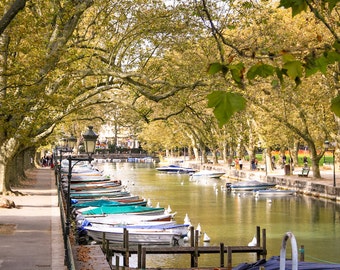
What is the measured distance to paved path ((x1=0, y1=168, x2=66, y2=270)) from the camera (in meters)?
16.9

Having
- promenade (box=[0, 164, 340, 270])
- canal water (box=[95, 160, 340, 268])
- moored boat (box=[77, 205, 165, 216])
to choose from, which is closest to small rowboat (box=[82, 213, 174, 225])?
moored boat (box=[77, 205, 165, 216])

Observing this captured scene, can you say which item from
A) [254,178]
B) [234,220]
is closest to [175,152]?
[254,178]

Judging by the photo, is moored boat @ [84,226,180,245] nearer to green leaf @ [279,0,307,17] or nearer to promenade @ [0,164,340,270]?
promenade @ [0,164,340,270]

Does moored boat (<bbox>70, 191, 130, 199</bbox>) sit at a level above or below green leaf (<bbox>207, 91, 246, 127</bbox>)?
below

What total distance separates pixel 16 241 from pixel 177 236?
7.71 meters

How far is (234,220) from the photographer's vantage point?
3478 centimetres

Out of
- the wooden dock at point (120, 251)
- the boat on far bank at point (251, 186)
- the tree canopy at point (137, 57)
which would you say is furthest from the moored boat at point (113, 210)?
the boat on far bank at point (251, 186)

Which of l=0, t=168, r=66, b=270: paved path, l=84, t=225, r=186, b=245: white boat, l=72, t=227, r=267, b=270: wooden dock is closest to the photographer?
l=72, t=227, r=267, b=270: wooden dock

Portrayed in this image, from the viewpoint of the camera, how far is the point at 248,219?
35344mm

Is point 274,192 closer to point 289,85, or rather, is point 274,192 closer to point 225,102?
point 289,85

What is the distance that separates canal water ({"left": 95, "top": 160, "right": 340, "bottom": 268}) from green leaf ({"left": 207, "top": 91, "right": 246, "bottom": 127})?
18810mm

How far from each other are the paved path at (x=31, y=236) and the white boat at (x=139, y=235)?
1.67 meters

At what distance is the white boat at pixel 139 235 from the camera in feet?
83.8

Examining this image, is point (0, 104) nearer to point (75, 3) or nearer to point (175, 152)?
point (75, 3)
